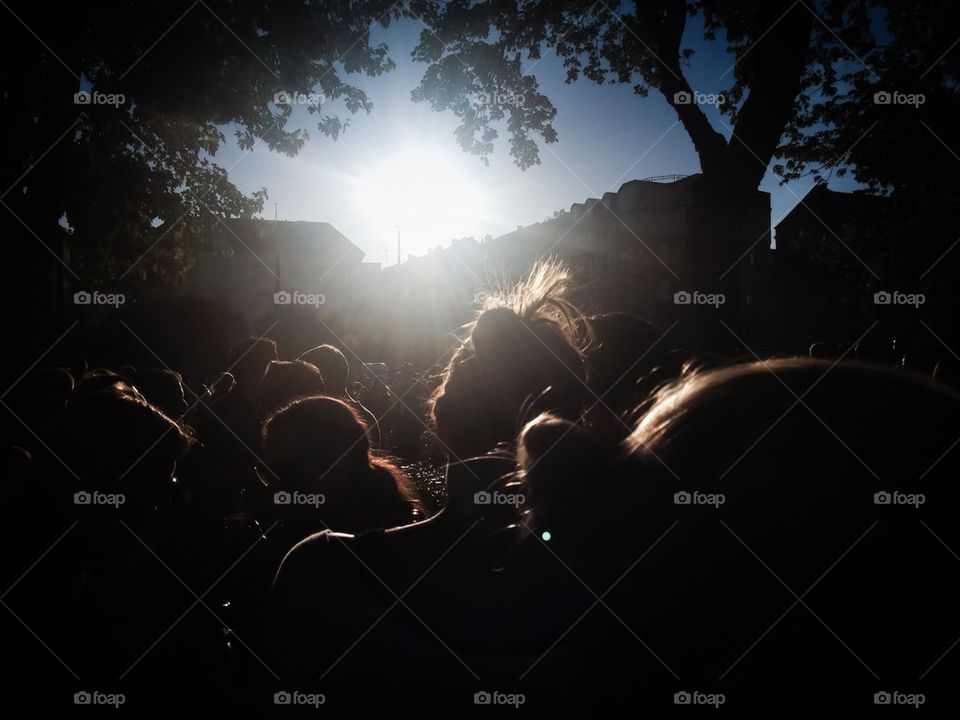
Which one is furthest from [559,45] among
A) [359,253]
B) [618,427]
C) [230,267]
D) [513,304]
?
[359,253]

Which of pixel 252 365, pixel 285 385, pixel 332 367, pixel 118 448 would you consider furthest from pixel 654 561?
pixel 332 367

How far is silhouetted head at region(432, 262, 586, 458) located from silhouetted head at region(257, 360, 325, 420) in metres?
2.34

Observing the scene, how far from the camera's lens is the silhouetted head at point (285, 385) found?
4.11 meters

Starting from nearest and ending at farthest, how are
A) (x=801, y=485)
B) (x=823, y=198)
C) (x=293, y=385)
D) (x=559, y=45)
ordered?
1. (x=801, y=485)
2. (x=293, y=385)
3. (x=559, y=45)
4. (x=823, y=198)

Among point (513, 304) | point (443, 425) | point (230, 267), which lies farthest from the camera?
point (230, 267)

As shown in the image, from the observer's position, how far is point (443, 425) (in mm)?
1926

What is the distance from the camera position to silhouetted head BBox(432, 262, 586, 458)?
1.85 meters

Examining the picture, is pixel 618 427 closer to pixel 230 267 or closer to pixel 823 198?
pixel 823 198

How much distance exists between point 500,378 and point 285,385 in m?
2.66

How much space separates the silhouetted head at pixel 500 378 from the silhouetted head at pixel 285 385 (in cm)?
234

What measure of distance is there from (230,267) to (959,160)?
49.4 meters

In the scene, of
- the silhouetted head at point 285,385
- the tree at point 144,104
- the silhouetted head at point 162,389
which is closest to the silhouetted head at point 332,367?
the silhouetted head at point 285,385

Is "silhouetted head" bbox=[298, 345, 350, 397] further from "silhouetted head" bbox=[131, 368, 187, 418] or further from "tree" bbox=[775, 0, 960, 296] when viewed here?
"tree" bbox=[775, 0, 960, 296]

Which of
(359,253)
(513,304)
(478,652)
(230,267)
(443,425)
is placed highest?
(359,253)
